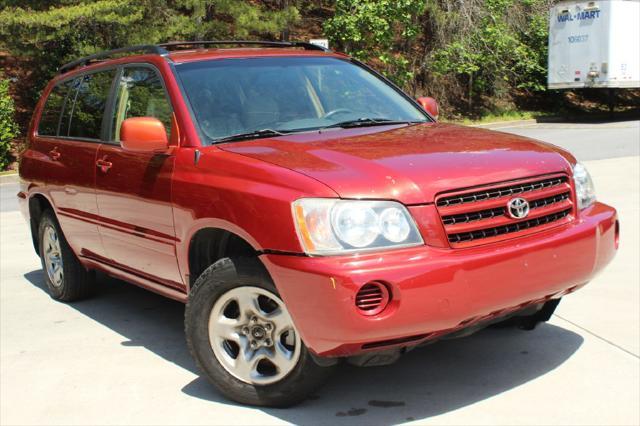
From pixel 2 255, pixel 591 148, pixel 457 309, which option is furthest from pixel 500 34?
pixel 457 309

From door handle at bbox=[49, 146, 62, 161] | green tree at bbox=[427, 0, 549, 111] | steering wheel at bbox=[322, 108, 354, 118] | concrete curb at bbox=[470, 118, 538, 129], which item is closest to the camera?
steering wheel at bbox=[322, 108, 354, 118]

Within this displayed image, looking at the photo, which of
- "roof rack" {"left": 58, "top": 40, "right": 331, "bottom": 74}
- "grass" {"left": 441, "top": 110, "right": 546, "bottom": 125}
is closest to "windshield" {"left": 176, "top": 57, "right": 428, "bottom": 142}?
"roof rack" {"left": 58, "top": 40, "right": 331, "bottom": 74}

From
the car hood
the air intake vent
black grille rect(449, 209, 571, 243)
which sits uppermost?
the car hood

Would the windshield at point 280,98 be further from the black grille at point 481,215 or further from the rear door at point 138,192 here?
the black grille at point 481,215

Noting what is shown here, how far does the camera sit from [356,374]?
14.8ft

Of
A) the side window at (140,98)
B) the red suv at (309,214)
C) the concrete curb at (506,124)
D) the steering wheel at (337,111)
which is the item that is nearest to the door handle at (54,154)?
the red suv at (309,214)

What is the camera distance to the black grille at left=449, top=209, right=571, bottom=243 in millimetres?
3703

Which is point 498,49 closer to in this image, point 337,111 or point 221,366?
point 337,111

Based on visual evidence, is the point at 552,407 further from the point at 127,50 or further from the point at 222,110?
the point at 127,50

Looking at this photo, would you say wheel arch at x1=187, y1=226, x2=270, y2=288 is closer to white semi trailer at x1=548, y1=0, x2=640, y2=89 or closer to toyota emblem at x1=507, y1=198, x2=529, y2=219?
toyota emblem at x1=507, y1=198, x2=529, y2=219

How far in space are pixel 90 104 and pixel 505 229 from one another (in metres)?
3.27

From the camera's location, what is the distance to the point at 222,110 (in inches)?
183

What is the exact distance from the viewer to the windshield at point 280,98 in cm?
463

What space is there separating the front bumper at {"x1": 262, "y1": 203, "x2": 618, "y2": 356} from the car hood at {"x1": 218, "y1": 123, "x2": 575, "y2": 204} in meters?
0.30
